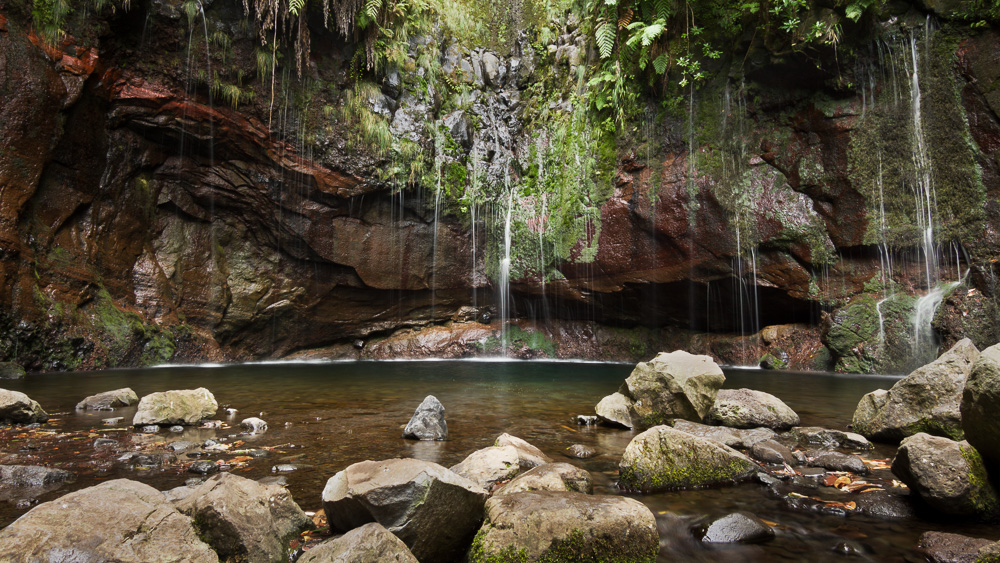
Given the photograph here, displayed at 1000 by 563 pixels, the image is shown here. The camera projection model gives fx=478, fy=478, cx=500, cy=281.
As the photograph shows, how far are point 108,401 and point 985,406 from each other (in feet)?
29.1

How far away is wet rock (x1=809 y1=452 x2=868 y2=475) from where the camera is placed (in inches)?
Answer: 155

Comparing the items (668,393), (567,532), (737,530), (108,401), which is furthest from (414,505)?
(108,401)

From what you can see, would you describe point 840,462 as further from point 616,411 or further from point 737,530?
point 616,411

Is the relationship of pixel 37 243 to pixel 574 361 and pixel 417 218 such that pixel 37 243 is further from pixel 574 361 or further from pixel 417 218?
pixel 574 361

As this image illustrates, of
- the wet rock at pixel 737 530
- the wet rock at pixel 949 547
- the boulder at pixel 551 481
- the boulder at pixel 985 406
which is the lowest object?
the wet rock at pixel 737 530

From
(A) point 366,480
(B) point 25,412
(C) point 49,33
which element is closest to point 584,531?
(A) point 366,480

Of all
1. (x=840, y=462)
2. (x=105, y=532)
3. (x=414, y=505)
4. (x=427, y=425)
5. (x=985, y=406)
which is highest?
(x=985, y=406)

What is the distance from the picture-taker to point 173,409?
211 inches

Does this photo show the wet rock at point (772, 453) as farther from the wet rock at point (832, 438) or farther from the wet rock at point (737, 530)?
the wet rock at point (737, 530)

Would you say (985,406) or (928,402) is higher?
(985,406)

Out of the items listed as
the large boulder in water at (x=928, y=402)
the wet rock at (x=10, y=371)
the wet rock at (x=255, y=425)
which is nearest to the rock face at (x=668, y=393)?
the large boulder in water at (x=928, y=402)

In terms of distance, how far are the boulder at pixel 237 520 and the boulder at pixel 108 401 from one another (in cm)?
523

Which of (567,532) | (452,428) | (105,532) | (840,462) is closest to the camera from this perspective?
(105,532)

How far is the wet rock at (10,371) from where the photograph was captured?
31.1ft
